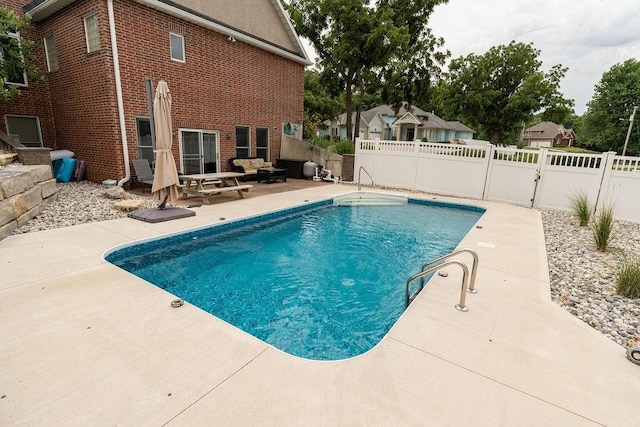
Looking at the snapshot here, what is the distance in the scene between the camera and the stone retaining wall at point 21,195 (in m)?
4.69

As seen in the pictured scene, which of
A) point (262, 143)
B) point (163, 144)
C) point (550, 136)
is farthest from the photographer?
point (550, 136)

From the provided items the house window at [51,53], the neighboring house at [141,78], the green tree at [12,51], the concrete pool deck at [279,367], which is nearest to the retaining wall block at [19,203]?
the concrete pool deck at [279,367]

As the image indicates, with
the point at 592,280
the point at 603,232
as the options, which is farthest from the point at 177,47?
the point at 603,232

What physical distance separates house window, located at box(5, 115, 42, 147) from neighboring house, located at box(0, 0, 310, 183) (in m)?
0.03

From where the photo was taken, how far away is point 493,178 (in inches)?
381

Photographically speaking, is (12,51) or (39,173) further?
(12,51)

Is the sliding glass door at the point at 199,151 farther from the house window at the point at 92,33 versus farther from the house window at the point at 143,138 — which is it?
the house window at the point at 92,33

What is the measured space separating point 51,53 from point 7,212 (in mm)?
7660

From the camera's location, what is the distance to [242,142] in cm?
1190

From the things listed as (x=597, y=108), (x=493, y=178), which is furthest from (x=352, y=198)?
(x=597, y=108)

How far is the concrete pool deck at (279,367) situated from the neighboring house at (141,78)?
4.60 m

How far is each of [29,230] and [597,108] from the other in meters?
49.9

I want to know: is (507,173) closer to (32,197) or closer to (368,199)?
(368,199)

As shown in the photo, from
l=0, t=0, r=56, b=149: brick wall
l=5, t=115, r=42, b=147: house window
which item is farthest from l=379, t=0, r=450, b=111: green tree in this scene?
l=5, t=115, r=42, b=147: house window
